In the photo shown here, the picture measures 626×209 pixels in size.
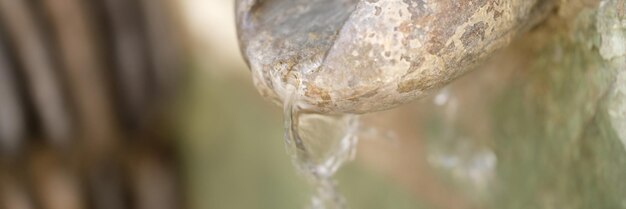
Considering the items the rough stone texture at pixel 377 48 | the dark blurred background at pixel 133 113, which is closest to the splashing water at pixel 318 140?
the rough stone texture at pixel 377 48

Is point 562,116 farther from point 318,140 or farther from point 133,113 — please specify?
point 133,113

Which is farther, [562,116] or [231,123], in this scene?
[231,123]

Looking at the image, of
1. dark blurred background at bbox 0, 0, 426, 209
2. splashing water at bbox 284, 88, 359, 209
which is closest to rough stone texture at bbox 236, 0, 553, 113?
splashing water at bbox 284, 88, 359, 209

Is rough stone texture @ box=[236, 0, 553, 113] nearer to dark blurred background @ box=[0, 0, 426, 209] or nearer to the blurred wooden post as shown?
dark blurred background @ box=[0, 0, 426, 209]

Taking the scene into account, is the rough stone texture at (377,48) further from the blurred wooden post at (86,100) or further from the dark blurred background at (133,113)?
the blurred wooden post at (86,100)

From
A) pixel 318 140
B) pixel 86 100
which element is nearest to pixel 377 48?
pixel 318 140

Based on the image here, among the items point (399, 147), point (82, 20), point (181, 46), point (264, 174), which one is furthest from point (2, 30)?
point (399, 147)
